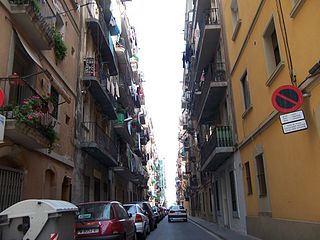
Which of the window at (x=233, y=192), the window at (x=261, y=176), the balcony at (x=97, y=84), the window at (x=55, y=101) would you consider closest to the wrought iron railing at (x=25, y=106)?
the window at (x=55, y=101)

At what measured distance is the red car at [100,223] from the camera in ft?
31.5

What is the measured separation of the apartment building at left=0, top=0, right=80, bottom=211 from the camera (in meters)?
9.95

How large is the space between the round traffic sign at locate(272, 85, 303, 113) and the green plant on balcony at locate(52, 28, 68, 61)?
9.44 metres

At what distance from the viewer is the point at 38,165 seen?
1248cm

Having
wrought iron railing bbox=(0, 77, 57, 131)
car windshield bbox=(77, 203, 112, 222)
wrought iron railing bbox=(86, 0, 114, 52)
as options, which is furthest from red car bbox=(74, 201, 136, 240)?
wrought iron railing bbox=(86, 0, 114, 52)

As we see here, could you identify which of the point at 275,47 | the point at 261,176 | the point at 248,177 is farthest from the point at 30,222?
the point at 248,177

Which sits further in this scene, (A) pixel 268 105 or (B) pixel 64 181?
(B) pixel 64 181

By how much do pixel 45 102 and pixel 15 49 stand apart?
1.83 m

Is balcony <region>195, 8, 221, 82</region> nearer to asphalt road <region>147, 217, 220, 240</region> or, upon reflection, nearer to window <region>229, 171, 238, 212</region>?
window <region>229, 171, 238, 212</region>

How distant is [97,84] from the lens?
62.9 feet

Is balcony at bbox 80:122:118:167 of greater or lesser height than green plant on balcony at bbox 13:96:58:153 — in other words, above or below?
above

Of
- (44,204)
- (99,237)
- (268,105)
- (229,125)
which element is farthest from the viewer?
(229,125)

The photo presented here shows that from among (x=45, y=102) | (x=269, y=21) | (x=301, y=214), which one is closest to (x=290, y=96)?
(x=301, y=214)

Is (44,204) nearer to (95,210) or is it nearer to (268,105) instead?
(95,210)
